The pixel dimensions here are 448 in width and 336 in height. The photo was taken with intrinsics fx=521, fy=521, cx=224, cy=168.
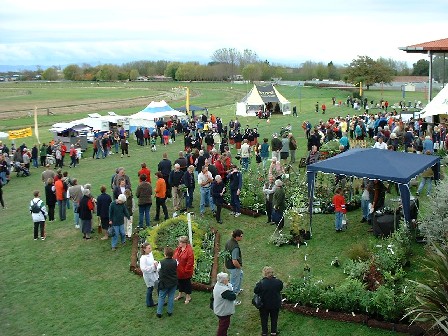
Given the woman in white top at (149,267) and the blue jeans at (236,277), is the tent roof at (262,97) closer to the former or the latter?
the blue jeans at (236,277)

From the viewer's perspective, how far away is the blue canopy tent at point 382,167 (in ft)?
37.0

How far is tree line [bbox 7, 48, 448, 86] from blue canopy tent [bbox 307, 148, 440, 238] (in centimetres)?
5505

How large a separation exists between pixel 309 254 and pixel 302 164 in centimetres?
862

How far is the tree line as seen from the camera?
216 ft

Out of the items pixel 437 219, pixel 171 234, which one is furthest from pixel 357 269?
pixel 171 234

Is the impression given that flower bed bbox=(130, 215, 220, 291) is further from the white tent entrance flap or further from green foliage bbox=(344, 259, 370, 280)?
the white tent entrance flap

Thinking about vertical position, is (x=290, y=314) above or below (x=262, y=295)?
below

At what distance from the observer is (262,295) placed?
7.94 m

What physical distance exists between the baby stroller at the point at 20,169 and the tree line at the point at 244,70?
50356 mm

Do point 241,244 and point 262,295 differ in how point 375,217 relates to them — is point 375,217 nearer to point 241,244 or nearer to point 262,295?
point 241,244

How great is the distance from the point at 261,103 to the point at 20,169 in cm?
2306

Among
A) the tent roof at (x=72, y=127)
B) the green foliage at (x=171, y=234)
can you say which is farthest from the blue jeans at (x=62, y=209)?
the tent roof at (x=72, y=127)

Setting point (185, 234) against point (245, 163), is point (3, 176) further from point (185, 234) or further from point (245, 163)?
point (185, 234)

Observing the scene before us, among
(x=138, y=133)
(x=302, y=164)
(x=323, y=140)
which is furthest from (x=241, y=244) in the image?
(x=138, y=133)
